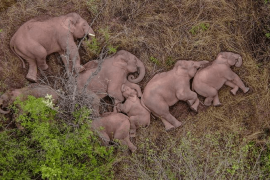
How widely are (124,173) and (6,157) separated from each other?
5.81 ft

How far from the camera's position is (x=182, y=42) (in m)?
5.55

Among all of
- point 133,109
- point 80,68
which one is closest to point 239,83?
point 133,109

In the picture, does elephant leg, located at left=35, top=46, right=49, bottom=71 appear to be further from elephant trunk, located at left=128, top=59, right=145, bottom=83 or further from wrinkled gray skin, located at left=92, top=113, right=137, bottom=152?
elephant trunk, located at left=128, top=59, right=145, bottom=83

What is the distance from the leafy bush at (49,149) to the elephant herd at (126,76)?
505 mm

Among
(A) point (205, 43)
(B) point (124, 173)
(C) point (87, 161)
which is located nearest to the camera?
(C) point (87, 161)

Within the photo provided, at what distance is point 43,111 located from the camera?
14.3 feet

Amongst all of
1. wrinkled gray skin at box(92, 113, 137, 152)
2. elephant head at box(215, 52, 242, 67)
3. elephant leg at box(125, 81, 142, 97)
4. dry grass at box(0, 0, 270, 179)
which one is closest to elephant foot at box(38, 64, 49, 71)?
dry grass at box(0, 0, 270, 179)

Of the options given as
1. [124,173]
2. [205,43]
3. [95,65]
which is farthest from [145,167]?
[205,43]

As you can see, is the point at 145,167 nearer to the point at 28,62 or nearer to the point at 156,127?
the point at 156,127

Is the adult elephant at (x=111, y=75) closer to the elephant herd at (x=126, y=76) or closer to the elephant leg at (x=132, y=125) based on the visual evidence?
the elephant herd at (x=126, y=76)

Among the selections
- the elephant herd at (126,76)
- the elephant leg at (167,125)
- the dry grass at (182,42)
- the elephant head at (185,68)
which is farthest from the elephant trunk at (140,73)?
the elephant leg at (167,125)

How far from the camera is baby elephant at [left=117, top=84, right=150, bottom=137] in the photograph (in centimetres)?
519

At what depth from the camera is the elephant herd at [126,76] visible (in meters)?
5.07

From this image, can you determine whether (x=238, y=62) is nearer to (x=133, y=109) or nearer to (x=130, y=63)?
(x=130, y=63)
